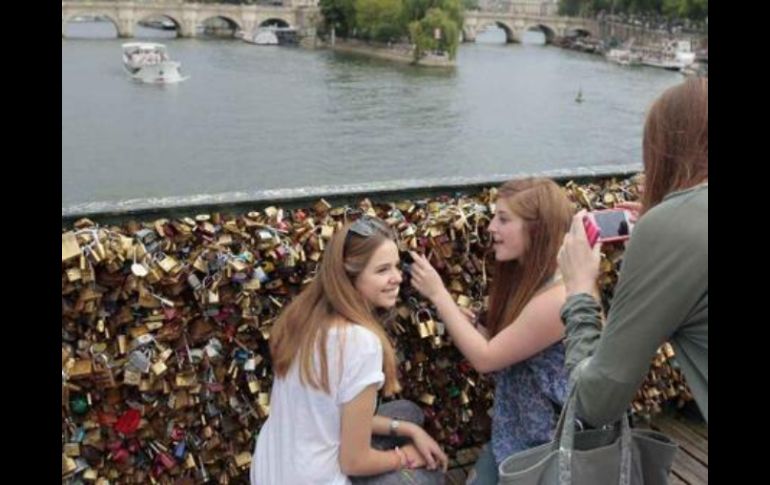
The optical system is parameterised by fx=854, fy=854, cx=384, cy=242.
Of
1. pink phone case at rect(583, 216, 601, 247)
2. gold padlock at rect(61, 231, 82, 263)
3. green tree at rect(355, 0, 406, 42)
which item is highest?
green tree at rect(355, 0, 406, 42)

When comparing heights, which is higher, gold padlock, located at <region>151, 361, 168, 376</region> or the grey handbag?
the grey handbag

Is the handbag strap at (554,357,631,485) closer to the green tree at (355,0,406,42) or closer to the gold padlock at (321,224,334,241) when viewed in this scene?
the gold padlock at (321,224,334,241)

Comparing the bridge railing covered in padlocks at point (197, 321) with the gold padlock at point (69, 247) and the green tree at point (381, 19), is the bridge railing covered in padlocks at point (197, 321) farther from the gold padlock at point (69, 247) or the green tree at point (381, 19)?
the green tree at point (381, 19)

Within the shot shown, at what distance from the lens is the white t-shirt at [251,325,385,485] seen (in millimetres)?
1629

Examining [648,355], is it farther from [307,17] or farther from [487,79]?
[307,17]

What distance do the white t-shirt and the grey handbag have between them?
34 centimetres

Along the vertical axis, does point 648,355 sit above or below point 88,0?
below

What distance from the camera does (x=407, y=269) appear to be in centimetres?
220

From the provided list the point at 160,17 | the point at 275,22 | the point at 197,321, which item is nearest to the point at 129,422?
the point at 197,321

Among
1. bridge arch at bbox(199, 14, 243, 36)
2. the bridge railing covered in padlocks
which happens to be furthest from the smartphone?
bridge arch at bbox(199, 14, 243, 36)

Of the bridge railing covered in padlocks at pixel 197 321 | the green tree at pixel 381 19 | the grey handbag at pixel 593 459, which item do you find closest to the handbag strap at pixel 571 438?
the grey handbag at pixel 593 459

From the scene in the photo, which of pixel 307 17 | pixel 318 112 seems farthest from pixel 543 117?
pixel 307 17

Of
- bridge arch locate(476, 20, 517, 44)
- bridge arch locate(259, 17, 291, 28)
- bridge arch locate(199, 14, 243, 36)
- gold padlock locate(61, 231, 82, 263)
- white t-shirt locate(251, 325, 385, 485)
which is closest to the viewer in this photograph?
white t-shirt locate(251, 325, 385, 485)
